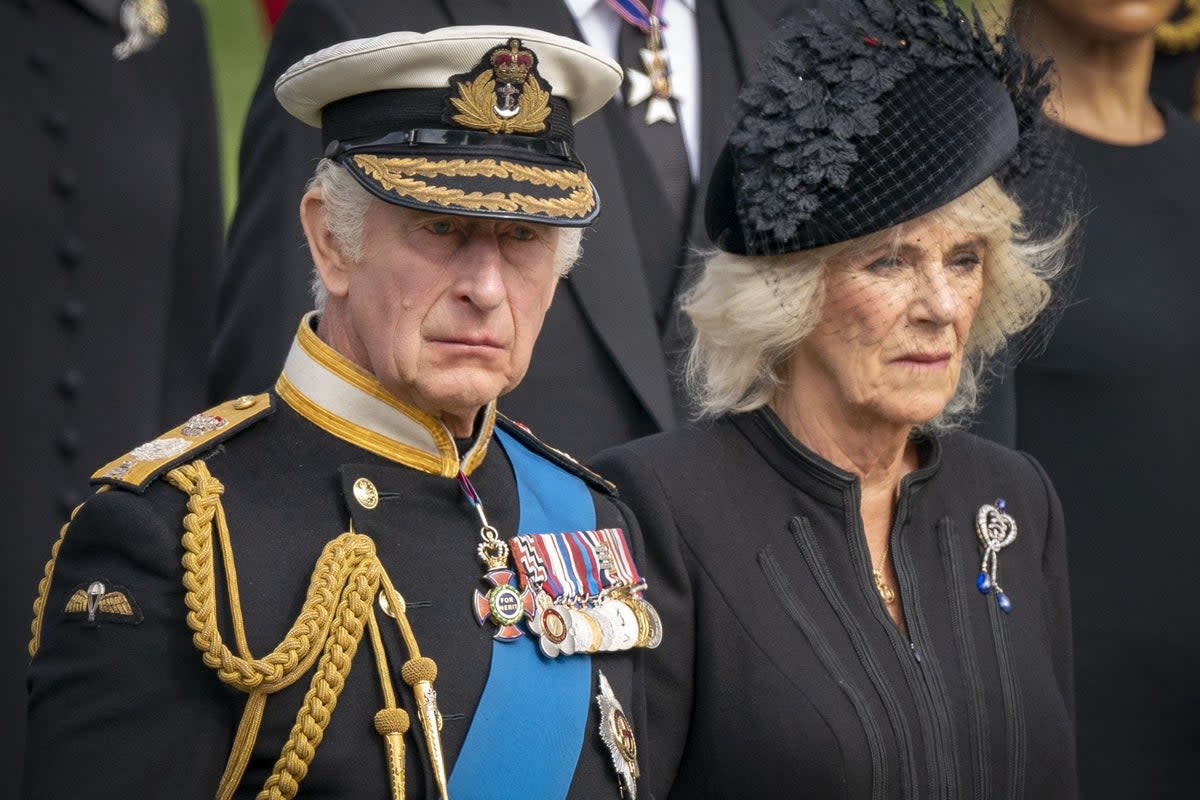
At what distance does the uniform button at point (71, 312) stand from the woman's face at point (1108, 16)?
2.21 m

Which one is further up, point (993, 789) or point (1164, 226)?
point (1164, 226)

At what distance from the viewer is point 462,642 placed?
299 cm

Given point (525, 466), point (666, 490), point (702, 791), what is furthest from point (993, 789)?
point (525, 466)

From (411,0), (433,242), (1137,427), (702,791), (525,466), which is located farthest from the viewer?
(1137,427)

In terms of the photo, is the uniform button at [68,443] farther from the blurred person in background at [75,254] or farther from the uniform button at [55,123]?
the uniform button at [55,123]

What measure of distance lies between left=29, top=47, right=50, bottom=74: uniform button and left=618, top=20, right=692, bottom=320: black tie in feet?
3.62

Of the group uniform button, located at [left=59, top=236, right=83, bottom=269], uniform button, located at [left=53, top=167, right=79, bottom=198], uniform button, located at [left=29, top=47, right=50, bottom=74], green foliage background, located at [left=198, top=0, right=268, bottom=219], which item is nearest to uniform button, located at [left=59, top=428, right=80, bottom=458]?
uniform button, located at [left=59, top=236, right=83, bottom=269]

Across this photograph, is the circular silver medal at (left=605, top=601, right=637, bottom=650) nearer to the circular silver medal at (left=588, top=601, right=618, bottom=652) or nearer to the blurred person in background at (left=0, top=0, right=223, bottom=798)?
the circular silver medal at (left=588, top=601, right=618, bottom=652)

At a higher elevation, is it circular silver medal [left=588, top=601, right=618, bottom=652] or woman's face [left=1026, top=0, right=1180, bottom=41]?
woman's face [left=1026, top=0, right=1180, bottom=41]

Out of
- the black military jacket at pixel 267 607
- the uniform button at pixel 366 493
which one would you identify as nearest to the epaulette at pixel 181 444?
the black military jacket at pixel 267 607

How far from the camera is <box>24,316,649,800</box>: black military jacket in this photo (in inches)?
109

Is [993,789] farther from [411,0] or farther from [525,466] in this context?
[411,0]

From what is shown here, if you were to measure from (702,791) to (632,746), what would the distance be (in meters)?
0.43

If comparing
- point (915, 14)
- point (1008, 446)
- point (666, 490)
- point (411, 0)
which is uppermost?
point (411, 0)
